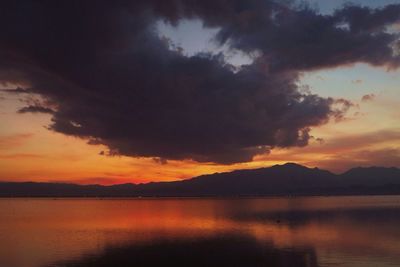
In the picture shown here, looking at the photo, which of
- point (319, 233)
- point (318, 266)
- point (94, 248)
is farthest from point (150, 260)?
point (319, 233)

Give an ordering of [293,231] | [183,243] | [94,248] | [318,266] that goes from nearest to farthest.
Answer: [318,266], [94,248], [183,243], [293,231]

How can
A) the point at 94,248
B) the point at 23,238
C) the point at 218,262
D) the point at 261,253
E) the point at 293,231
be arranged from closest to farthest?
the point at 218,262 < the point at 261,253 < the point at 94,248 < the point at 23,238 < the point at 293,231

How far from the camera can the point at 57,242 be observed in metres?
72.8

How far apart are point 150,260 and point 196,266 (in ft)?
21.5

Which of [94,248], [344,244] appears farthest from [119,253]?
[344,244]

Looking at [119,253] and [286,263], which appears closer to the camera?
[286,263]

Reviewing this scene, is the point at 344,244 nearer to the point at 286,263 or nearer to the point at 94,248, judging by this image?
the point at 286,263

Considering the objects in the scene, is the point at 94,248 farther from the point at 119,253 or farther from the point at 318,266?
the point at 318,266

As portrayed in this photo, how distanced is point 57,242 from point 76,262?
22.6 metres

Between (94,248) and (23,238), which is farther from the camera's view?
(23,238)

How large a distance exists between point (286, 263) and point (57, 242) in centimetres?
3936

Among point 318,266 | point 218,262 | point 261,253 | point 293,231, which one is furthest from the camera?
point 293,231

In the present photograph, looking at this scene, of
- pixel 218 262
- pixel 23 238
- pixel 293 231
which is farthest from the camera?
pixel 293 231

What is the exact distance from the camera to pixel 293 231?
8900 centimetres
